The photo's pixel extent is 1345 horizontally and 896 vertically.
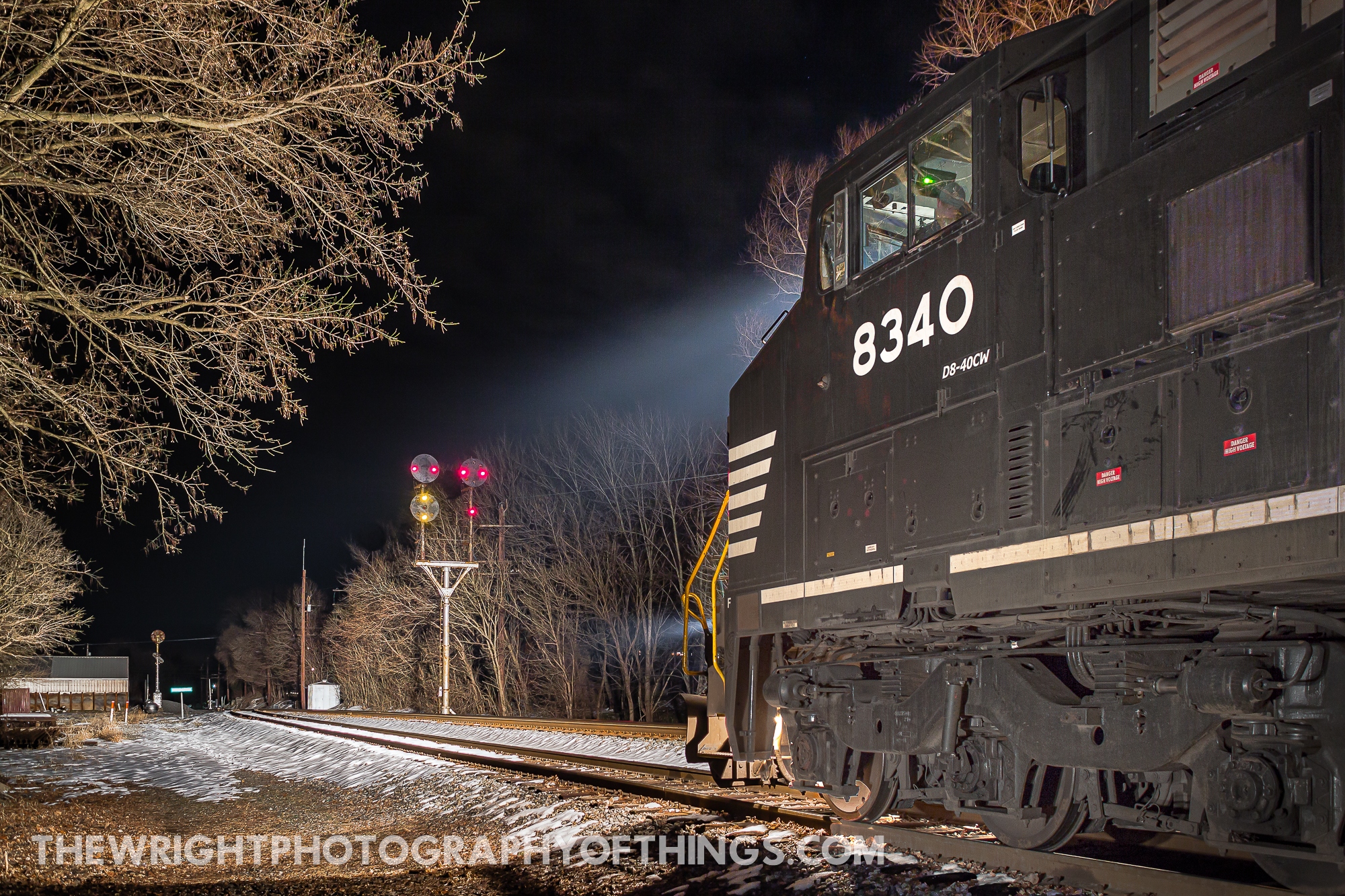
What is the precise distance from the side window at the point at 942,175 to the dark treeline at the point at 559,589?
24.0 metres

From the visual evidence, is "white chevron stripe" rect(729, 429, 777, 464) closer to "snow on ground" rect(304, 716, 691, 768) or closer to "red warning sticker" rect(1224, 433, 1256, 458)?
"red warning sticker" rect(1224, 433, 1256, 458)

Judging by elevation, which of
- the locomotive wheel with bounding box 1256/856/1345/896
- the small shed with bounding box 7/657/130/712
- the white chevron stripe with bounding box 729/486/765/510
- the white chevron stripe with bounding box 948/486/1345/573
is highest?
the white chevron stripe with bounding box 729/486/765/510

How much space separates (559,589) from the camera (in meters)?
40.0

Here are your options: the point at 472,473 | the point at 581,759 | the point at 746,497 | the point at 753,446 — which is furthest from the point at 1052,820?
the point at 472,473

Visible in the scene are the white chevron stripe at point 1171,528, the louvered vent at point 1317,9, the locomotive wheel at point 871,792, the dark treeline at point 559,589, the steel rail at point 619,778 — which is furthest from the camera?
the dark treeline at point 559,589

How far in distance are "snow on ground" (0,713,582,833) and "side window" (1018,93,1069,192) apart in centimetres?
626

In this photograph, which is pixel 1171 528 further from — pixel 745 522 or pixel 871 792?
pixel 745 522

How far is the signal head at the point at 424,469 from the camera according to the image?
25.8 meters

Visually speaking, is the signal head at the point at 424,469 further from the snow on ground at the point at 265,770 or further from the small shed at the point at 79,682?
the small shed at the point at 79,682

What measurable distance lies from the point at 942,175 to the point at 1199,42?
6.28ft

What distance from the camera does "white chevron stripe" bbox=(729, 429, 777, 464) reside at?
8.59m

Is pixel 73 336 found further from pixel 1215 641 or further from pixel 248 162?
pixel 1215 641

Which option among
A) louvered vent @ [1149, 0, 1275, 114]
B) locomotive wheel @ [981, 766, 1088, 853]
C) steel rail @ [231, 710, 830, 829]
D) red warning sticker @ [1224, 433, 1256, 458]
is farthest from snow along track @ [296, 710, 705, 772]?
louvered vent @ [1149, 0, 1275, 114]

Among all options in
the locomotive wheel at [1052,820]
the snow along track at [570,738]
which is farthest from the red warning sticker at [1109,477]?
the snow along track at [570,738]
